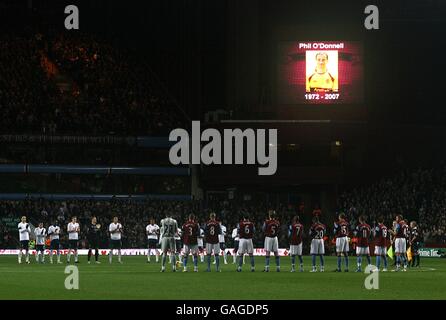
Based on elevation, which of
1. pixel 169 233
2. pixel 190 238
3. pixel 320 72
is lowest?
pixel 190 238

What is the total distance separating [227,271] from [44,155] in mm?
39213

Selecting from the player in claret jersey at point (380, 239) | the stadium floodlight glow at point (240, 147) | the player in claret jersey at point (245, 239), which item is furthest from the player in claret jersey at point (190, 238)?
the stadium floodlight glow at point (240, 147)

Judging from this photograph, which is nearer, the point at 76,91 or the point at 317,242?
the point at 317,242

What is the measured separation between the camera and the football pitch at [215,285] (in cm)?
2822

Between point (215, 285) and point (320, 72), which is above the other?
point (320, 72)

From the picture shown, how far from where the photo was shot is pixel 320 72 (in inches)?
2758

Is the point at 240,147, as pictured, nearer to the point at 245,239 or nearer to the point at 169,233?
the point at 245,239

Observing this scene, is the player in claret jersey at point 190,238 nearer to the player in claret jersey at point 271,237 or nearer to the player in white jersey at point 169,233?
the player in white jersey at point 169,233

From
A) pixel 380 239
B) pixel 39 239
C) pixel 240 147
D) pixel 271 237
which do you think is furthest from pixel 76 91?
pixel 380 239

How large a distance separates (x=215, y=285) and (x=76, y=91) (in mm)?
51789

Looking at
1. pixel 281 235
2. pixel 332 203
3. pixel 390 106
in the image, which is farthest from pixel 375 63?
pixel 281 235

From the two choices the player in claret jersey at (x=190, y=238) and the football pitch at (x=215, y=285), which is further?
the player in claret jersey at (x=190, y=238)

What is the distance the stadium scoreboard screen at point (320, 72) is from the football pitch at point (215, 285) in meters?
29.0
